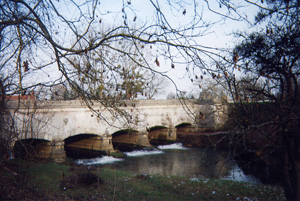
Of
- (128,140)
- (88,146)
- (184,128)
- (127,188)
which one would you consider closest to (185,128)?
(184,128)

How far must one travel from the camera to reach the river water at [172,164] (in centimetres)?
1316

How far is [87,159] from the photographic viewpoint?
1703cm

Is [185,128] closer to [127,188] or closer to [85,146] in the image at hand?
[85,146]

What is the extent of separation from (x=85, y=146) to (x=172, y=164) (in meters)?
8.75

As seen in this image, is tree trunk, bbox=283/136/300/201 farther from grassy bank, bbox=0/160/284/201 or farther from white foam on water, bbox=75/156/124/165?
white foam on water, bbox=75/156/124/165

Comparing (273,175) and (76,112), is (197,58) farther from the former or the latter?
(76,112)

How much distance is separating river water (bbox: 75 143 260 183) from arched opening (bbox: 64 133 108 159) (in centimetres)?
163

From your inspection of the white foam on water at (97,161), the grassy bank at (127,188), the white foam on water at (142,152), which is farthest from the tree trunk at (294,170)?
the white foam on water at (142,152)

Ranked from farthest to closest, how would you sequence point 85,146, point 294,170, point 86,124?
point 85,146
point 86,124
point 294,170

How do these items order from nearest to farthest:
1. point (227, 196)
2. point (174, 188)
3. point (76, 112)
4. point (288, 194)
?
point (288, 194), point (227, 196), point (174, 188), point (76, 112)

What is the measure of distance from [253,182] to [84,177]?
713cm

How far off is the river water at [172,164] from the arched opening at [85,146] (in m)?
1.63

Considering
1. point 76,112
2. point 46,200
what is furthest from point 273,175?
point 76,112

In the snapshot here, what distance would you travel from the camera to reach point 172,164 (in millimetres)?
16031
